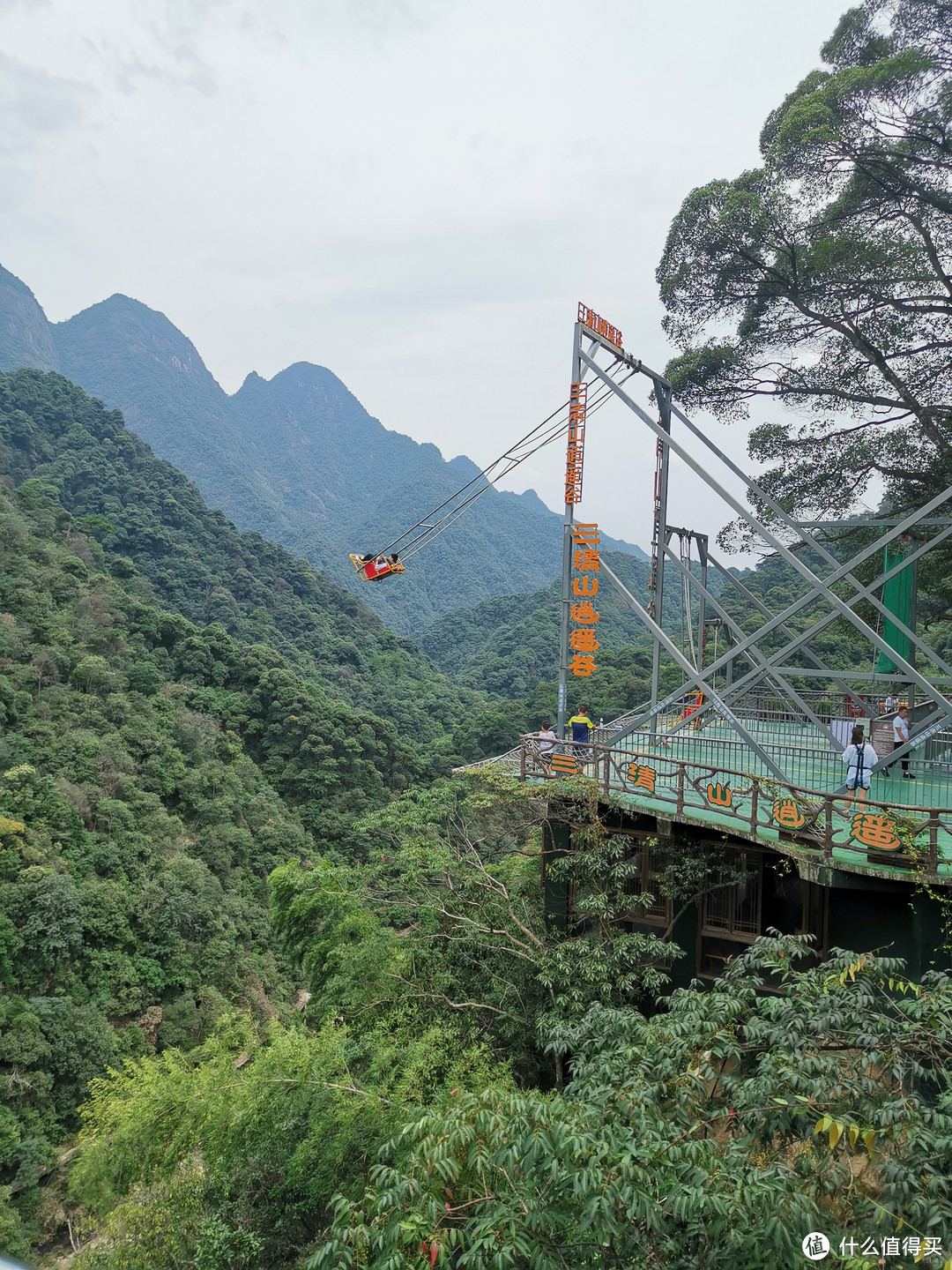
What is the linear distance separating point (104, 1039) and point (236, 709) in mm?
16030

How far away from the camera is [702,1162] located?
11.2 feet

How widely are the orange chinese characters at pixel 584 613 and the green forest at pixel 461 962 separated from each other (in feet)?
8.09

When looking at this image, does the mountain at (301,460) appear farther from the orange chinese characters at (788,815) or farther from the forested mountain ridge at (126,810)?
the orange chinese characters at (788,815)

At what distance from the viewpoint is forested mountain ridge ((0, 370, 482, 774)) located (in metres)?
41.4

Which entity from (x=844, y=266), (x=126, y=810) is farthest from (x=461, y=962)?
(x=126, y=810)

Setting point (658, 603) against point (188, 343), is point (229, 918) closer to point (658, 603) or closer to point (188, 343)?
point (658, 603)

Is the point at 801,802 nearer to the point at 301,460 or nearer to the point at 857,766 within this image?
the point at 857,766

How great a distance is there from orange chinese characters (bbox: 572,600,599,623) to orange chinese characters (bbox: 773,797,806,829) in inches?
151

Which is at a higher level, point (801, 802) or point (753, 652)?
point (753, 652)

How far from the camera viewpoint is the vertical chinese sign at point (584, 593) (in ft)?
33.5

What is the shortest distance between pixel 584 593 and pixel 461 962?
4.87m

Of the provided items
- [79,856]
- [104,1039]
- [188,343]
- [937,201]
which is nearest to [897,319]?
[937,201]

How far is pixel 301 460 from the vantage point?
143 meters

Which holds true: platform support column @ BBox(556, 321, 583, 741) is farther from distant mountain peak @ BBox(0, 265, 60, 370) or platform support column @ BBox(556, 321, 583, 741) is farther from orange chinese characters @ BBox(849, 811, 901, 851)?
distant mountain peak @ BBox(0, 265, 60, 370)
